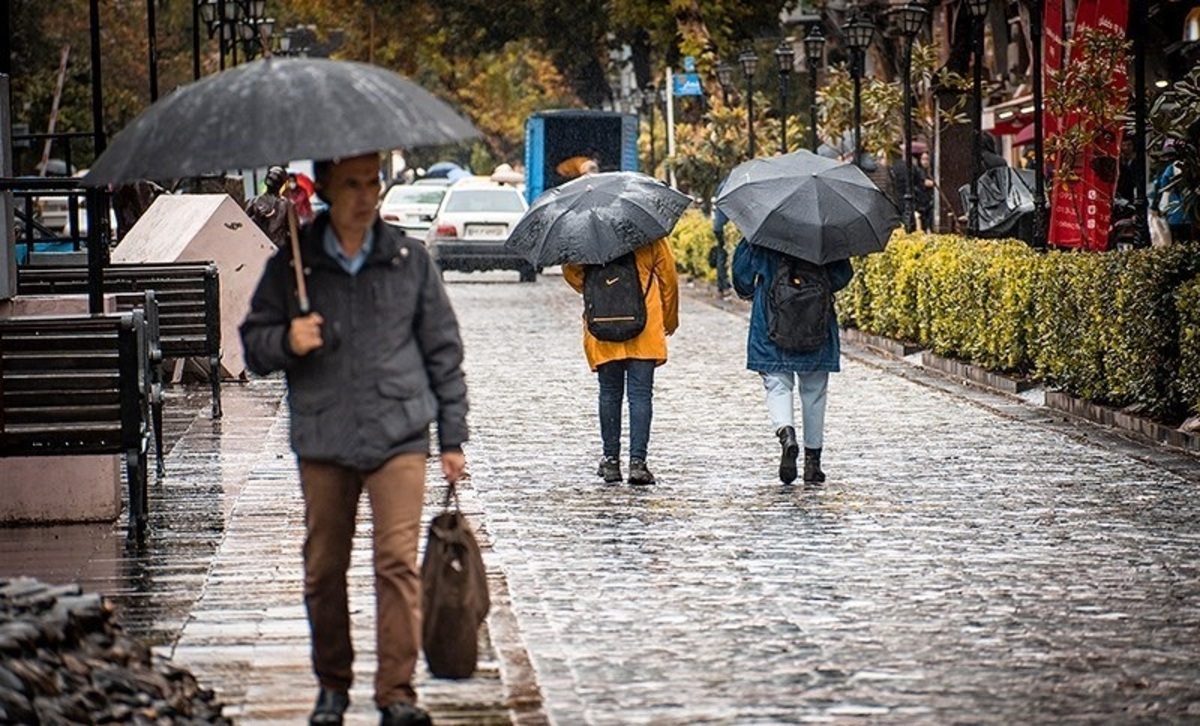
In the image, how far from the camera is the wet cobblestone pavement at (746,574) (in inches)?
306

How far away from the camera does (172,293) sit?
17.5 metres

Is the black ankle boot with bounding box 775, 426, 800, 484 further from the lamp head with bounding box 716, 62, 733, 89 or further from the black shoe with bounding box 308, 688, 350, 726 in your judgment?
the lamp head with bounding box 716, 62, 733, 89

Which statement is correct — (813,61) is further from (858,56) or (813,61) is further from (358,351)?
(358,351)

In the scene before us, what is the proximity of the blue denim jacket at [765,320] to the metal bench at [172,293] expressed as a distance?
4818 millimetres

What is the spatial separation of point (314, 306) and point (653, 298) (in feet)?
21.6

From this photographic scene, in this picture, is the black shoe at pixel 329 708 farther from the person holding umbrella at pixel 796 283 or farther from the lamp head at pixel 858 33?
the lamp head at pixel 858 33

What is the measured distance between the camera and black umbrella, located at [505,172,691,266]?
1325cm

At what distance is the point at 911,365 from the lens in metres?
23.0

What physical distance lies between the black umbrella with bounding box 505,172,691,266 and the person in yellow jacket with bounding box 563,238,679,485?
0.19m

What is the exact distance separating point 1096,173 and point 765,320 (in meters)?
8.41

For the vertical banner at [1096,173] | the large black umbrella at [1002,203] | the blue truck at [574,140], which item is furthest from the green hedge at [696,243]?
the vertical banner at [1096,173]

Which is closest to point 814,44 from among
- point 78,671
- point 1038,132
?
point 1038,132

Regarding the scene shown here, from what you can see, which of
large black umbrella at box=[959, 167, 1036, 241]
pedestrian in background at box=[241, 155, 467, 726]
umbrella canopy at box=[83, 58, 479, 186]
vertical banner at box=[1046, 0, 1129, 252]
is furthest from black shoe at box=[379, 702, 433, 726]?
large black umbrella at box=[959, 167, 1036, 241]

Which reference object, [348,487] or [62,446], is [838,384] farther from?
[348,487]
